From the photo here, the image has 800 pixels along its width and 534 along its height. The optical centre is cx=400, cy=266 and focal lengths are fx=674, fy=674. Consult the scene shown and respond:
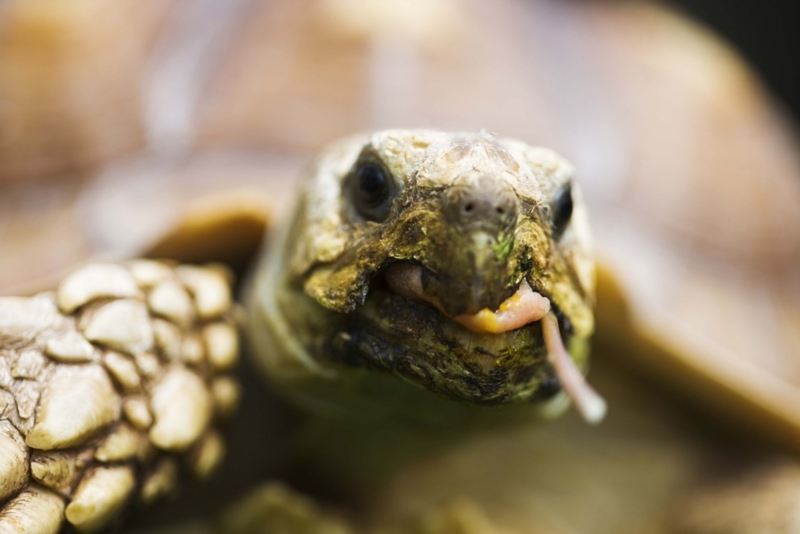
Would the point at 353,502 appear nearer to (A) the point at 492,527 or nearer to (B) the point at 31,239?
(A) the point at 492,527

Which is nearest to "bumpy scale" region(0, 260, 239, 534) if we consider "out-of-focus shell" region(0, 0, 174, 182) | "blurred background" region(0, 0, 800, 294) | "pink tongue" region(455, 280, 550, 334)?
"blurred background" region(0, 0, 800, 294)

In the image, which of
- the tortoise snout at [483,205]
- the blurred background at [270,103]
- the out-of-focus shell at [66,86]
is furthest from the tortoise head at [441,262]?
the out-of-focus shell at [66,86]

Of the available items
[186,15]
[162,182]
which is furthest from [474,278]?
[186,15]

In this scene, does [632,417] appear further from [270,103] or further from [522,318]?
[270,103]

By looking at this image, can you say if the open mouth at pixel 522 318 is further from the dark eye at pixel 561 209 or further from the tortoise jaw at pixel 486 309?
the dark eye at pixel 561 209

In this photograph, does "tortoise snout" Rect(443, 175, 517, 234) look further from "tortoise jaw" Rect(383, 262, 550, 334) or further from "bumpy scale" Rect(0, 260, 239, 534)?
"bumpy scale" Rect(0, 260, 239, 534)
